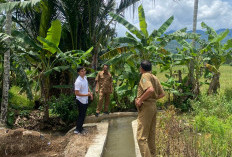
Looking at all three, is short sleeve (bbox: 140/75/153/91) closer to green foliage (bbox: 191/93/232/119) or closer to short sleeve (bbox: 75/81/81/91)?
short sleeve (bbox: 75/81/81/91)

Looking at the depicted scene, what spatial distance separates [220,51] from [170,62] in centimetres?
221

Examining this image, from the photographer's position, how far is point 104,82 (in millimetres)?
7488

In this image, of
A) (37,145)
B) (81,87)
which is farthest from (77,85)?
(37,145)

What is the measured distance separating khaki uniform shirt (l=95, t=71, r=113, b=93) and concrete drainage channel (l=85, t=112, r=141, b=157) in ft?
2.98

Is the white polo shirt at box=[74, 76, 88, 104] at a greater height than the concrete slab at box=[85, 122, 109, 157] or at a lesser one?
greater

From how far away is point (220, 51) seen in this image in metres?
9.70

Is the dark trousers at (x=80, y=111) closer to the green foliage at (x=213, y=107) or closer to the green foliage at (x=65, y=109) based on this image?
the green foliage at (x=65, y=109)

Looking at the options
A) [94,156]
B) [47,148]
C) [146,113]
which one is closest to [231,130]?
[146,113]

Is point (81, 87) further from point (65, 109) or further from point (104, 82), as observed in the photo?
point (65, 109)

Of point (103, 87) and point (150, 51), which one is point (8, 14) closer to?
point (103, 87)

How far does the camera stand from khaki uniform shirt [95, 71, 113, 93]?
295 inches

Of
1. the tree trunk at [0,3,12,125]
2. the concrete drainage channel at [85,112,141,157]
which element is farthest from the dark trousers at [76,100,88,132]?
the tree trunk at [0,3,12,125]

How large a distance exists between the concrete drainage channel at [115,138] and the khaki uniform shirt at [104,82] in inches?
35.8

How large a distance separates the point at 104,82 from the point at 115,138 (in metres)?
2.15
